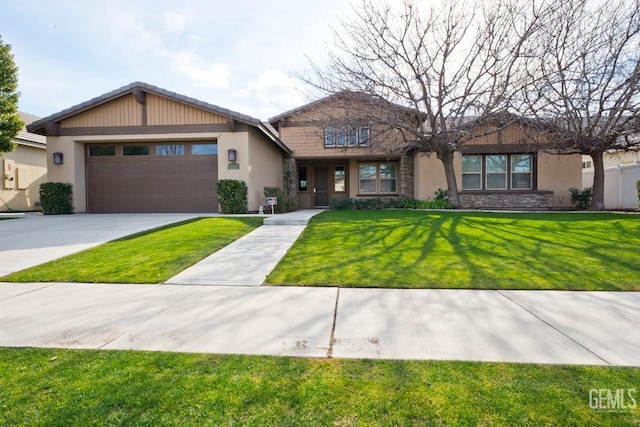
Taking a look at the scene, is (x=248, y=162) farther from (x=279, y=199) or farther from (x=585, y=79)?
(x=585, y=79)

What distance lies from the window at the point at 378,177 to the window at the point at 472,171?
324 centimetres

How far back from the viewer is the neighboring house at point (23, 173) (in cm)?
1457

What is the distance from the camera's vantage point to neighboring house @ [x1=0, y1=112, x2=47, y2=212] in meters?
14.6

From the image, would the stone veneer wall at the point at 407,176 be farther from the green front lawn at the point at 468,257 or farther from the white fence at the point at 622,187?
the white fence at the point at 622,187

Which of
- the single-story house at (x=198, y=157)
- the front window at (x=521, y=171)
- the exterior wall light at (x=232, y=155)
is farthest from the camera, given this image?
the front window at (x=521, y=171)

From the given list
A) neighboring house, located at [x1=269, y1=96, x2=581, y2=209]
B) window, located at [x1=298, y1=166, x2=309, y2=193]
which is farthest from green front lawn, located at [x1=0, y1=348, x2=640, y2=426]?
window, located at [x1=298, y1=166, x2=309, y2=193]

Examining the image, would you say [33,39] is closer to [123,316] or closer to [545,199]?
[123,316]

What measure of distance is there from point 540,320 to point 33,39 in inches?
494

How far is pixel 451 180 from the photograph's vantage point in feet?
45.8

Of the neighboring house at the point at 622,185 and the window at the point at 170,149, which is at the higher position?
the window at the point at 170,149

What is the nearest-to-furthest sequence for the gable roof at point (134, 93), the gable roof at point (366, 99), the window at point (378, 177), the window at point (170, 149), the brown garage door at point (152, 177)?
the gable roof at point (134, 93), the brown garage door at point (152, 177), the window at point (170, 149), the gable roof at point (366, 99), the window at point (378, 177)

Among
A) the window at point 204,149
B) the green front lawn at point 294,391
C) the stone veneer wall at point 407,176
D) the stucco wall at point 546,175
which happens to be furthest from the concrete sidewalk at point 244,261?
the stone veneer wall at point 407,176

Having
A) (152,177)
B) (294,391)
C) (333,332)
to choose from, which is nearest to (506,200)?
(333,332)

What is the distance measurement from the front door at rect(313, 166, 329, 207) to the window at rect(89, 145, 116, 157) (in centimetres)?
926
